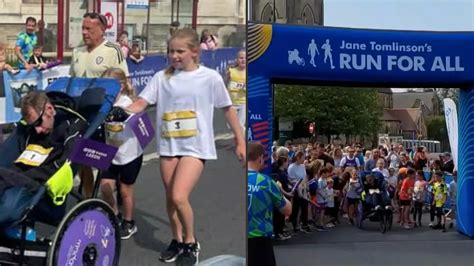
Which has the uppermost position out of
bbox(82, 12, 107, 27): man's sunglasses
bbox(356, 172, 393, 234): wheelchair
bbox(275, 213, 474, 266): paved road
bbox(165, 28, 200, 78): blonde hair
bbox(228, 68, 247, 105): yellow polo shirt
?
bbox(82, 12, 107, 27): man's sunglasses

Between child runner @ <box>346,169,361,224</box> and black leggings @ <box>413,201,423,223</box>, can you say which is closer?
child runner @ <box>346,169,361,224</box>

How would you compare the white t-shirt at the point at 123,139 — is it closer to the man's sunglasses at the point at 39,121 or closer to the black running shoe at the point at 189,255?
the man's sunglasses at the point at 39,121

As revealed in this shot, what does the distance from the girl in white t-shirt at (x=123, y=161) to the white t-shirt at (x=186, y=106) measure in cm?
8

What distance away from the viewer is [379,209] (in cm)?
1092

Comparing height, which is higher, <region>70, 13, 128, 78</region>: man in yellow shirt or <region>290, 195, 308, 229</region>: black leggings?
<region>70, 13, 128, 78</region>: man in yellow shirt

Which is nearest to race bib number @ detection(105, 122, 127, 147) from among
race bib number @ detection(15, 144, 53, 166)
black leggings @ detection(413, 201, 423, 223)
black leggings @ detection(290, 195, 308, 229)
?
race bib number @ detection(15, 144, 53, 166)

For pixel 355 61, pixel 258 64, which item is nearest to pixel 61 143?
pixel 258 64

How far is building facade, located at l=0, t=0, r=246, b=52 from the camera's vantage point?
2.73m

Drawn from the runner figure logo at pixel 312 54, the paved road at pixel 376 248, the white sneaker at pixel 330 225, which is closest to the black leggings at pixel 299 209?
the paved road at pixel 376 248

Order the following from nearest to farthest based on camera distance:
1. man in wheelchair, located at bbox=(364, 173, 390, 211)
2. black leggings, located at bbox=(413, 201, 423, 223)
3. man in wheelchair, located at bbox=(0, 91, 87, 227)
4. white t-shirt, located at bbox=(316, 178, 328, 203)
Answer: man in wheelchair, located at bbox=(0, 91, 87, 227)
man in wheelchair, located at bbox=(364, 173, 390, 211)
white t-shirt, located at bbox=(316, 178, 328, 203)
black leggings, located at bbox=(413, 201, 423, 223)

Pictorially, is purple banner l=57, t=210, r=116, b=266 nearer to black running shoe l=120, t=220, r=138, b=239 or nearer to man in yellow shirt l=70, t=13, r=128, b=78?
black running shoe l=120, t=220, r=138, b=239

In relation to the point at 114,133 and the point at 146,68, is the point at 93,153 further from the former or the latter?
the point at 146,68

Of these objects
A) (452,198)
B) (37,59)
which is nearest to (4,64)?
(37,59)

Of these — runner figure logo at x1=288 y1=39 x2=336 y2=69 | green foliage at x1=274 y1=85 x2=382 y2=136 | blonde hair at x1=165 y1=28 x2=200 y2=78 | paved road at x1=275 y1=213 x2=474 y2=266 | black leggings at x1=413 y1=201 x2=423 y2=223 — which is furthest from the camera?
green foliage at x1=274 y1=85 x2=382 y2=136
